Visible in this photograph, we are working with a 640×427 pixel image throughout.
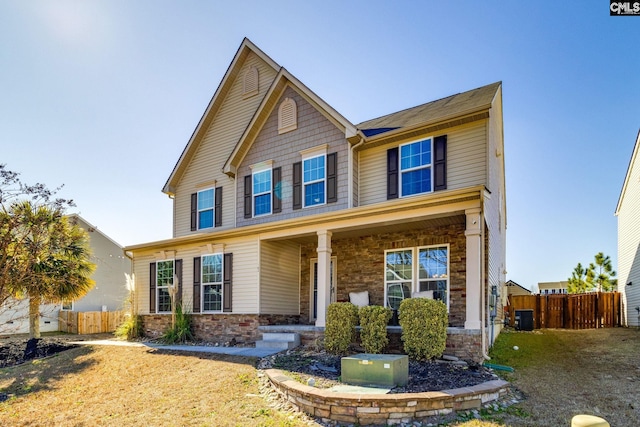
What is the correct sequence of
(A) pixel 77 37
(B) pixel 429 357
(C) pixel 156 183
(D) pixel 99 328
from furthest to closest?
(D) pixel 99 328 → (C) pixel 156 183 → (A) pixel 77 37 → (B) pixel 429 357

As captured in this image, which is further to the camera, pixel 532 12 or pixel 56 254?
pixel 56 254

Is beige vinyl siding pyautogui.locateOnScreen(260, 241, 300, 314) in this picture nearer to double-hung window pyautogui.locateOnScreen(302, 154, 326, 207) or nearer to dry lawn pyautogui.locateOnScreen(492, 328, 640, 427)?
double-hung window pyautogui.locateOnScreen(302, 154, 326, 207)

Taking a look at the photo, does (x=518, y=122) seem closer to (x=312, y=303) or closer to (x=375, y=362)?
(x=312, y=303)

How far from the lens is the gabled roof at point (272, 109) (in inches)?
459

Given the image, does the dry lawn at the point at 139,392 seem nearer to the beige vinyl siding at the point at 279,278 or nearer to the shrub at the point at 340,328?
the shrub at the point at 340,328

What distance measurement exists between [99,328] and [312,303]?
12108 mm

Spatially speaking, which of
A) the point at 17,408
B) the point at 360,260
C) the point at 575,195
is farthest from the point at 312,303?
the point at 575,195

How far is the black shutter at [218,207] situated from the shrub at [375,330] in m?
7.27

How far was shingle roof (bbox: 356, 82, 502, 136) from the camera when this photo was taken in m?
10.5

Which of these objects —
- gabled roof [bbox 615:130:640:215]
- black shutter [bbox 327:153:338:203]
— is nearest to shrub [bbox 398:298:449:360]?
black shutter [bbox 327:153:338:203]

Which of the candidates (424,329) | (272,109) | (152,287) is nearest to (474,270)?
(424,329)

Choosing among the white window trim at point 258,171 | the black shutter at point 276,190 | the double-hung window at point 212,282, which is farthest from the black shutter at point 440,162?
the double-hung window at point 212,282

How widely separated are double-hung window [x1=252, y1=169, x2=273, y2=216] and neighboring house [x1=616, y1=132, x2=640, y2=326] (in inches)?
521

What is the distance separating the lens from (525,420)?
5.38 metres
